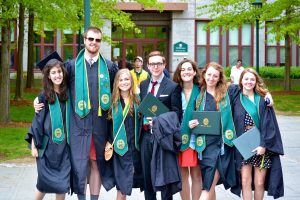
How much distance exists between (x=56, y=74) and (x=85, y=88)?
37 centimetres

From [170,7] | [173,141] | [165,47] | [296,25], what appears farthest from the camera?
[165,47]

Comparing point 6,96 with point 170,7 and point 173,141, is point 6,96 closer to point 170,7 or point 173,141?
point 173,141

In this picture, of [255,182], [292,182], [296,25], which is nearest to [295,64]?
[296,25]

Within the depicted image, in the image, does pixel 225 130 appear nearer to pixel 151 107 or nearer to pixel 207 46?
pixel 151 107

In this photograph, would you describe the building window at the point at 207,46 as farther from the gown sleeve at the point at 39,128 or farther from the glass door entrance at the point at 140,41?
the gown sleeve at the point at 39,128

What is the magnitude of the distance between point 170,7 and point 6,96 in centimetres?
2443

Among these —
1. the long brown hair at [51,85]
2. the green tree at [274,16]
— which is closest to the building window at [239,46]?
the green tree at [274,16]

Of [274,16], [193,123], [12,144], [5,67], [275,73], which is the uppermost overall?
[274,16]

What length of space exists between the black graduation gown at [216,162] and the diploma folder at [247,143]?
230mm

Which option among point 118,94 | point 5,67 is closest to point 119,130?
point 118,94

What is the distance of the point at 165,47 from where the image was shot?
43.8 metres

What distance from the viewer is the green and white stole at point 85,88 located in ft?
23.5

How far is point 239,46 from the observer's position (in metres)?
43.4

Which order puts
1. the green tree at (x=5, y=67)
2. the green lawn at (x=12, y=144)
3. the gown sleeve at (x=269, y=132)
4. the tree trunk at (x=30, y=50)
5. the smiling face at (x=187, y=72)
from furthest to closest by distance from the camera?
the tree trunk at (x=30, y=50) → the green tree at (x=5, y=67) → the green lawn at (x=12, y=144) → the smiling face at (x=187, y=72) → the gown sleeve at (x=269, y=132)
